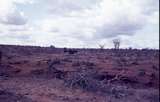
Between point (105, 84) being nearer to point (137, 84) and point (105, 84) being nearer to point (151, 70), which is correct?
point (137, 84)

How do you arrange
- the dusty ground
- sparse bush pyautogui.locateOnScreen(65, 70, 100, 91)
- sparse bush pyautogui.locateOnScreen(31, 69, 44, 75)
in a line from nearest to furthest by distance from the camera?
the dusty ground, sparse bush pyautogui.locateOnScreen(65, 70, 100, 91), sparse bush pyautogui.locateOnScreen(31, 69, 44, 75)

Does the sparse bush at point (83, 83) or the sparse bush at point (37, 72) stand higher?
the sparse bush at point (37, 72)

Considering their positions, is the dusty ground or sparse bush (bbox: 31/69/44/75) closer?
the dusty ground

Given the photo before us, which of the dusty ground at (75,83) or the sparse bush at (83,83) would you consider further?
the sparse bush at (83,83)

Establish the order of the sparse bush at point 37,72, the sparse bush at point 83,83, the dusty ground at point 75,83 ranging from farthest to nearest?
the sparse bush at point 37,72 < the sparse bush at point 83,83 < the dusty ground at point 75,83

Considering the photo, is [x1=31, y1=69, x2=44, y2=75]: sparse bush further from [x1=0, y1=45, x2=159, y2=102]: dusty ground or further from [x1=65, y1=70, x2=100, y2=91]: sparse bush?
[x1=65, y1=70, x2=100, y2=91]: sparse bush

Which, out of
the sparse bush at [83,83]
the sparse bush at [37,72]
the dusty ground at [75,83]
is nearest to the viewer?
the dusty ground at [75,83]

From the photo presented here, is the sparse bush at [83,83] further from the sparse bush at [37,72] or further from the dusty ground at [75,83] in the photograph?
the sparse bush at [37,72]

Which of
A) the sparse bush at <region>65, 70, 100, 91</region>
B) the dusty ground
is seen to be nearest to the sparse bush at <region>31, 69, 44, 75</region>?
the dusty ground

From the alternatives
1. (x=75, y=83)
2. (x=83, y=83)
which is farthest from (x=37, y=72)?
(x=83, y=83)

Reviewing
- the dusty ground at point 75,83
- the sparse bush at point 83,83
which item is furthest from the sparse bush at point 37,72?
the sparse bush at point 83,83

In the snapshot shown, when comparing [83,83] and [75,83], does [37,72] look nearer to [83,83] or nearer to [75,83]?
[75,83]

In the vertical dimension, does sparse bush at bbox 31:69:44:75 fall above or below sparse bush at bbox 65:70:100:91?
above

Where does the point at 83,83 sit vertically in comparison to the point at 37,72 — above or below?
below
